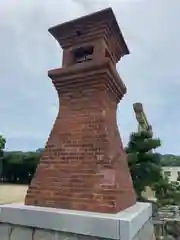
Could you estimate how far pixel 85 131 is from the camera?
3.19 m

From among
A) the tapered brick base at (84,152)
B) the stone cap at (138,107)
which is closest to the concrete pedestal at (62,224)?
the tapered brick base at (84,152)

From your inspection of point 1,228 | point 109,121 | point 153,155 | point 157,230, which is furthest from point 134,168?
point 1,228

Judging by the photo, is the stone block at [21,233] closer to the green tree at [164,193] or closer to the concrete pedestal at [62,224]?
the concrete pedestal at [62,224]

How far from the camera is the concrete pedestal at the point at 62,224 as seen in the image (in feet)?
7.98

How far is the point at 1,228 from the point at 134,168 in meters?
6.53

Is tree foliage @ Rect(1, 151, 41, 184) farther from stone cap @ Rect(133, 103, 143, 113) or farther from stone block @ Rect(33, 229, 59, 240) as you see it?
stone block @ Rect(33, 229, 59, 240)

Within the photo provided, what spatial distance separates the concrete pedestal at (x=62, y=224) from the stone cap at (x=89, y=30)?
2.18 meters

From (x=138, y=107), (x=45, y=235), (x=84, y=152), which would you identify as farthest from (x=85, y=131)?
(x=138, y=107)

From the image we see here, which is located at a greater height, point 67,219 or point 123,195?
point 123,195

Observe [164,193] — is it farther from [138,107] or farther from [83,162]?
[83,162]

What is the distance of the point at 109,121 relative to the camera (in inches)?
133

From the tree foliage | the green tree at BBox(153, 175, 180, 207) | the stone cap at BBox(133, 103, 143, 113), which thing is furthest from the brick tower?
the tree foliage

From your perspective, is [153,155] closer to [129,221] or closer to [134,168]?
[134,168]

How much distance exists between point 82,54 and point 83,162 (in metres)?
1.59
